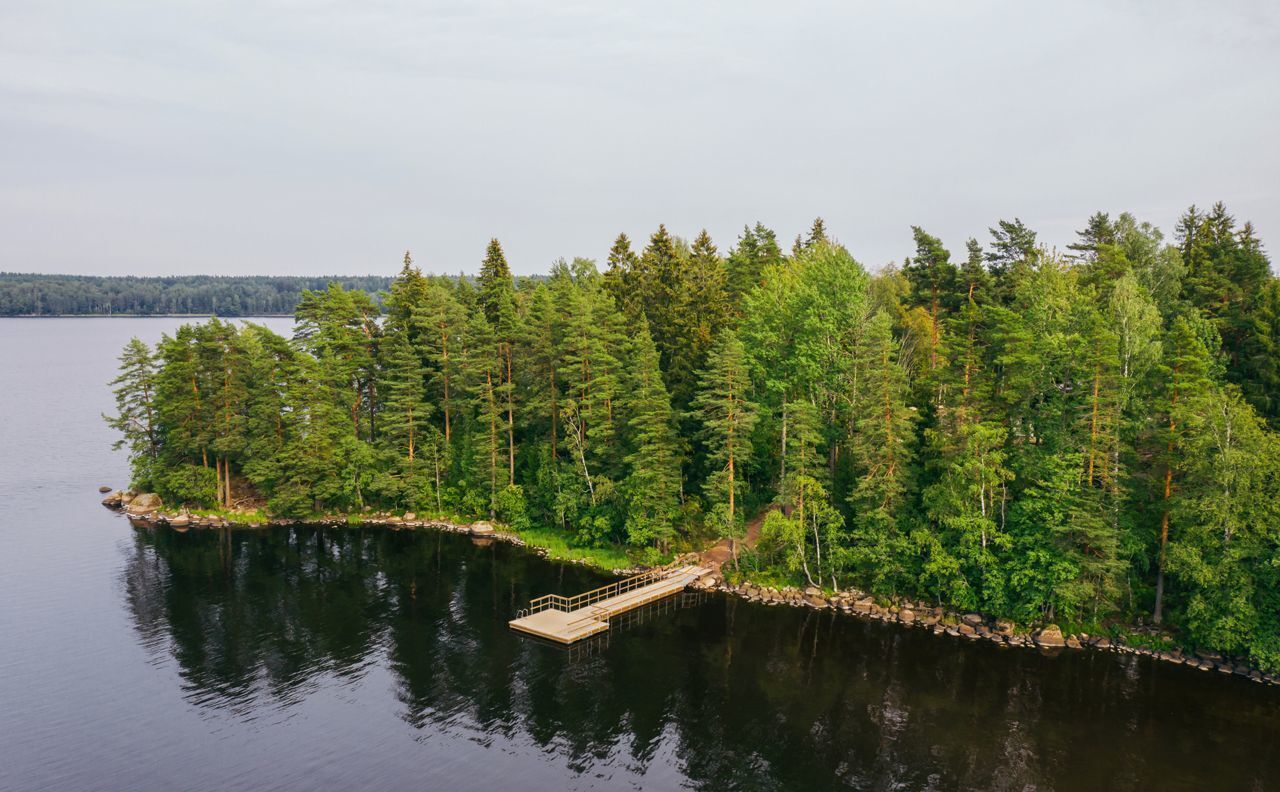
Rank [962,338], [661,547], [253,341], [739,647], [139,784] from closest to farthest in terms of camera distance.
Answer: [139,784]
[739,647]
[962,338]
[661,547]
[253,341]

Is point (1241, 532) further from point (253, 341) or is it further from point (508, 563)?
point (253, 341)

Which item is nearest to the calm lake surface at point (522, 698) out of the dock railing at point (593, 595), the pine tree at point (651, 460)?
the dock railing at point (593, 595)

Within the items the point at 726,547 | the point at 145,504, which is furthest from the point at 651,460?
the point at 145,504

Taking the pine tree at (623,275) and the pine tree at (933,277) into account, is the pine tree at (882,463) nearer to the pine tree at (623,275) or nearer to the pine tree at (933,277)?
the pine tree at (933,277)

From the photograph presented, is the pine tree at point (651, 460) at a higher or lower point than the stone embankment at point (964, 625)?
higher

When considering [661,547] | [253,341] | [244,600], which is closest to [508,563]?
[661,547]

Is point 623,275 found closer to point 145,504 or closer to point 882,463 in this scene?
point 882,463
